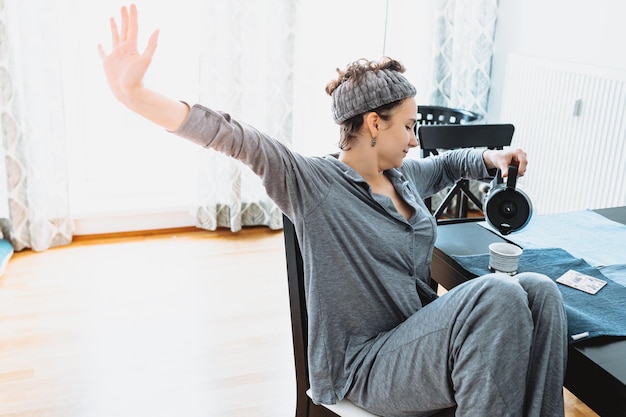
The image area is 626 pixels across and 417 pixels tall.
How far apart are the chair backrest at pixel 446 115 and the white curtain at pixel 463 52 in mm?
461

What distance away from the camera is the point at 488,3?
3.66 metres

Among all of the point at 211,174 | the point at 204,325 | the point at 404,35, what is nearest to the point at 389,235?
the point at 204,325

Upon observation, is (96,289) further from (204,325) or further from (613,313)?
(613,313)

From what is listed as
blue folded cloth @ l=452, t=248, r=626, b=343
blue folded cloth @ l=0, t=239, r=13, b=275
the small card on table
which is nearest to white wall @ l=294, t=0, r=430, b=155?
blue folded cloth @ l=0, t=239, r=13, b=275

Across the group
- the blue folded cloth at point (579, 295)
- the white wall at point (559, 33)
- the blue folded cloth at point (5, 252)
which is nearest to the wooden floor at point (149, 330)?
Answer: the blue folded cloth at point (5, 252)

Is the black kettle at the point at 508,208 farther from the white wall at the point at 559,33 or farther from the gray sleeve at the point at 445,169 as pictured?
the white wall at the point at 559,33

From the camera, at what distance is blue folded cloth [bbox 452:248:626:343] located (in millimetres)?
1165

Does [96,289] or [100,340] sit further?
[96,289]

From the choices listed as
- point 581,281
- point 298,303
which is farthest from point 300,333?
point 581,281

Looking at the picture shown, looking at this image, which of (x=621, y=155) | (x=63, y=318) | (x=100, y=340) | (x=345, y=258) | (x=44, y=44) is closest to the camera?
(x=345, y=258)

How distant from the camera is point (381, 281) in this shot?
4.64ft

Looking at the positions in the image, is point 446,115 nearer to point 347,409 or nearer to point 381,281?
point 381,281

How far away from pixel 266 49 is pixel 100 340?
174cm

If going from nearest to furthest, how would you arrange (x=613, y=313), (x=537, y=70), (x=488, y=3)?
(x=613, y=313) → (x=537, y=70) → (x=488, y=3)
